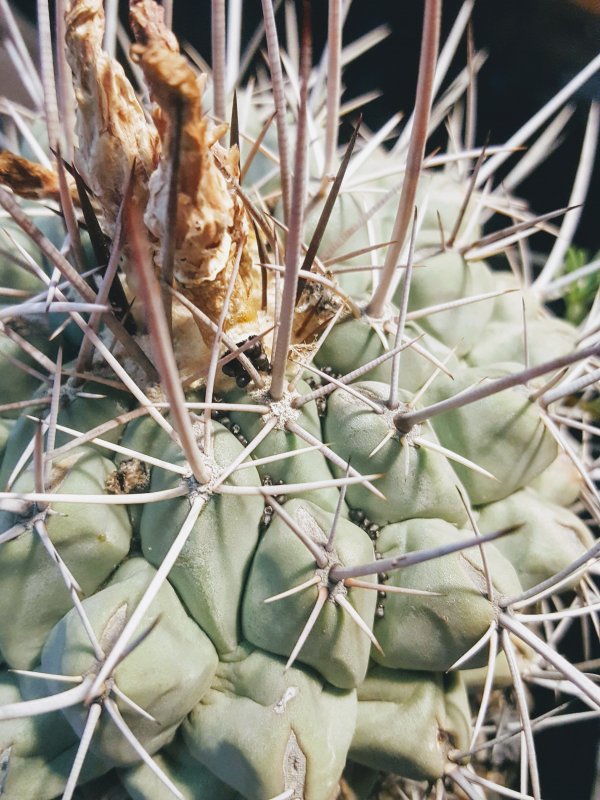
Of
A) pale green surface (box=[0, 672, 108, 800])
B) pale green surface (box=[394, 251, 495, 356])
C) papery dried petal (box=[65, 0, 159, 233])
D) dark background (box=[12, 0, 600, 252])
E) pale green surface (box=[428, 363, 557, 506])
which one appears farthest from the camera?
dark background (box=[12, 0, 600, 252])

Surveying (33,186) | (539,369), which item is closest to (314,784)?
(539,369)

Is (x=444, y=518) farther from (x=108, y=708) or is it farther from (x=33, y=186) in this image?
(x=33, y=186)

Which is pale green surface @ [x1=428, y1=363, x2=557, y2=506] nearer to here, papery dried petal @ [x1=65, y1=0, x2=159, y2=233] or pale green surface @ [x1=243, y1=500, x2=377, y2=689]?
pale green surface @ [x1=243, y1=500, x2=377, y2=689]

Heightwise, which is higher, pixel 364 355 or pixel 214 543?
pixel 364 355

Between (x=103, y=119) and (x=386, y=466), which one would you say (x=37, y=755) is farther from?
(x=103, y=119)

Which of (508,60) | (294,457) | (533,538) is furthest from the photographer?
(508,60)

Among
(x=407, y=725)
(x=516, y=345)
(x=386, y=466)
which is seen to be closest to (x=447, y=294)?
(x=516, y=345)

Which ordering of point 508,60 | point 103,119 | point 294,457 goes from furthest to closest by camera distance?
1. point 508,60
2. point 294,457
3. point 103,119

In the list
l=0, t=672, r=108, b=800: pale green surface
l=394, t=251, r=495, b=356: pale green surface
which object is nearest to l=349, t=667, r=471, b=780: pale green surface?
l=0, t=672, r=108, b=800: pale green surface

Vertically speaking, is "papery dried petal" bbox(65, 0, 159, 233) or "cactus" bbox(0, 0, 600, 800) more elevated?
"papery dried petal" bbox(65, 0, 159, 233)
